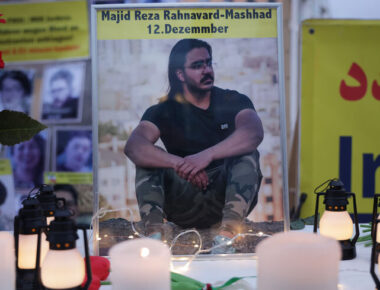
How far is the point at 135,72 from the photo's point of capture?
0.95 metres

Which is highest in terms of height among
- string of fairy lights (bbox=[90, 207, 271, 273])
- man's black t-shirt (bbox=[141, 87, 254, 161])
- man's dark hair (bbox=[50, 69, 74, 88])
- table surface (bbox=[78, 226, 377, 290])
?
man's dark hair (bbox=[50, 69, 74, 88])

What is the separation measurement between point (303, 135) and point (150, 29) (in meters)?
0.81

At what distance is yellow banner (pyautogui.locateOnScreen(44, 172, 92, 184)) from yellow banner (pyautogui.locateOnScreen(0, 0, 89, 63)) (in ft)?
1.65

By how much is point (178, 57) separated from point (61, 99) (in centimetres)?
96

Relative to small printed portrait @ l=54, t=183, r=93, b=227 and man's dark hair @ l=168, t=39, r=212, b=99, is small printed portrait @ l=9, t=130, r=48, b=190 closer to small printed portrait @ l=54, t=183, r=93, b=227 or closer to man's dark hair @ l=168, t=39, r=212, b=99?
small printed portrait @ l=54, t=183, r=93, b=227

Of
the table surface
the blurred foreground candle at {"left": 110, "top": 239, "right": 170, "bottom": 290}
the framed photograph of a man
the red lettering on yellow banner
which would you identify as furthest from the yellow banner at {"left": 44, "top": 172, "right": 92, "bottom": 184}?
the blurred foreground candle at {"left": 110, "top": 239, "right": 170, "bottom": 290}

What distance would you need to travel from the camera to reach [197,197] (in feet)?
3.01

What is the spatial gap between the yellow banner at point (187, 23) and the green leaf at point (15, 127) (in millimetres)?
330

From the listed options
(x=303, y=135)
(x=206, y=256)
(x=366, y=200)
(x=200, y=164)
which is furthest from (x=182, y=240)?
(x=366, y=200)

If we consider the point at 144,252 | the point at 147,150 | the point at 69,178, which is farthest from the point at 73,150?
the point at 144,252

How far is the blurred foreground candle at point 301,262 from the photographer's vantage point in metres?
0.48

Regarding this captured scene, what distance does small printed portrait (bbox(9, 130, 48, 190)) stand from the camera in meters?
1.73

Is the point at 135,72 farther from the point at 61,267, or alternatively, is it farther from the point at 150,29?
the point at 61,267

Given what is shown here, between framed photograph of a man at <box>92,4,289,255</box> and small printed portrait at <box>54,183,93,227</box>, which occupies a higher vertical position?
framed photograph of a man at <box>92,4,289,255</box>
